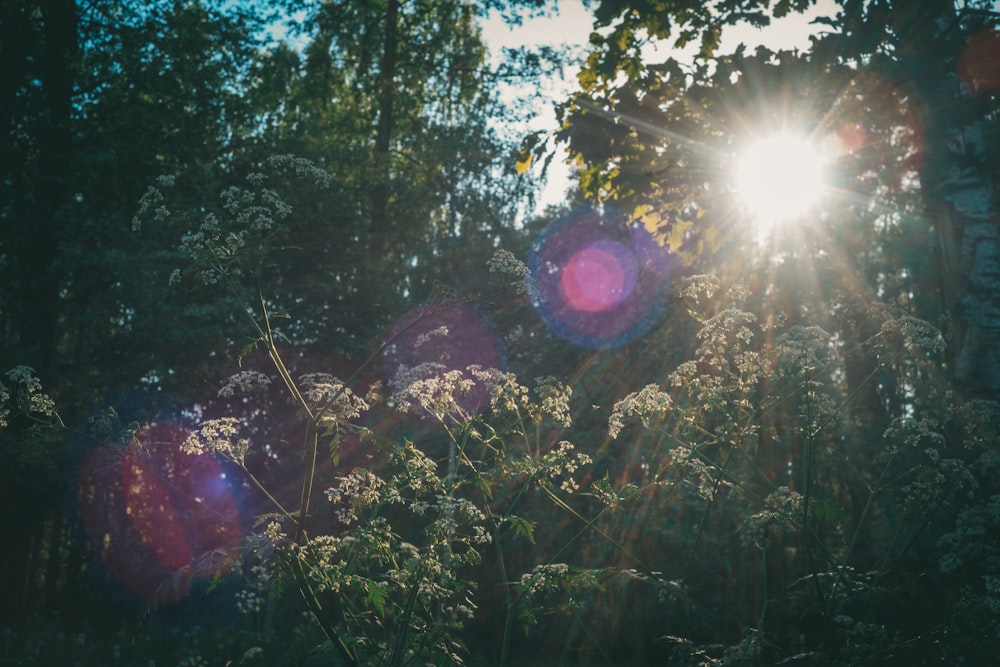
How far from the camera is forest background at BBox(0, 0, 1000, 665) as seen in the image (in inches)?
180

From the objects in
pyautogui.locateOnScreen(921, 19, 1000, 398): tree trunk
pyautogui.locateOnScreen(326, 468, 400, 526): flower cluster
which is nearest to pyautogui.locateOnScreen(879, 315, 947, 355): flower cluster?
pyautogui.locateOnScreen(921, 19, 1000, 398): tree trunk

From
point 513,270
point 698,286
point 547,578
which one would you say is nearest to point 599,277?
point 698,286

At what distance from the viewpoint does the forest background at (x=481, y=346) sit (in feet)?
15.0

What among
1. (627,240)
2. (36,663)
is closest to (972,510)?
(36,663)

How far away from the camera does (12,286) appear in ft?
51.2

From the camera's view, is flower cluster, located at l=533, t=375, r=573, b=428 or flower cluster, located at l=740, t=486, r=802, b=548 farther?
flower cluster, located at l=533, t=375, r=573, b=428

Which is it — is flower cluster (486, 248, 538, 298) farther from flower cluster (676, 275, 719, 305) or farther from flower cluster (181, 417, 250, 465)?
flower cluster (181, 417, 250, 465)

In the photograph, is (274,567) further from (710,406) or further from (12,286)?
(12,286)

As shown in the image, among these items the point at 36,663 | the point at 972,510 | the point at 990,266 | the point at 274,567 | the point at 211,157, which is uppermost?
the point at 211,157

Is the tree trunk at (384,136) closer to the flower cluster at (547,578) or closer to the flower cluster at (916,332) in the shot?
the flower cluster at (547,578)

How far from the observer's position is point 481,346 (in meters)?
15.5

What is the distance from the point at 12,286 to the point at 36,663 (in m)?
8.71

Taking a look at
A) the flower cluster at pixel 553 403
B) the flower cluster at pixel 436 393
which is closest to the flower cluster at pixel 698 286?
the flower cluster at pixel 553 403

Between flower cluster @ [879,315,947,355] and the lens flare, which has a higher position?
the lens flare
